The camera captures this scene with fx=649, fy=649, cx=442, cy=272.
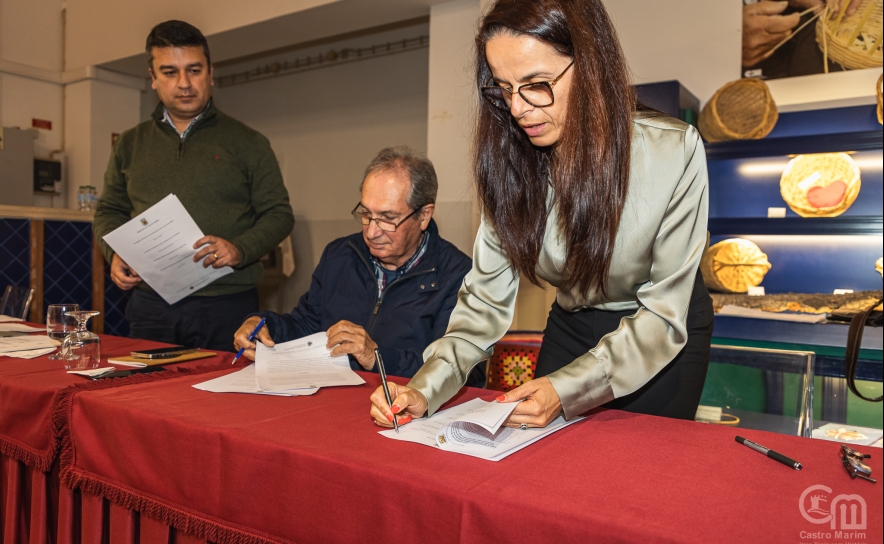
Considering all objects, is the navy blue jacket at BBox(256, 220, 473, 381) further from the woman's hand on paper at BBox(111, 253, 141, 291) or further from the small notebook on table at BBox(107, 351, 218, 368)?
the woman's hand on paper at BBox(111, 253, 141, 291)

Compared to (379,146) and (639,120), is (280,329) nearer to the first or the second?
(639,120)

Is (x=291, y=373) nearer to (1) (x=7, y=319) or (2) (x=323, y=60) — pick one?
(1) (x=7, y=319)

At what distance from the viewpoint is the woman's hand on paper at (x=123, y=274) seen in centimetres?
226

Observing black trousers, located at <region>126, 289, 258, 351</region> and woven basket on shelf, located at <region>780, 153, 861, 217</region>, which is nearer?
black trousers, located at <region>126, 289, 258, 351</region>

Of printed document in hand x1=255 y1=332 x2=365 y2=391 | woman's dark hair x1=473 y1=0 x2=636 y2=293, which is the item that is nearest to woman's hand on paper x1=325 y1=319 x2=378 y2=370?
printed document in hand x1=255 y1=332 x2=365 y2=391

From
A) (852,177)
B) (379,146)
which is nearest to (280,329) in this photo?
(852,177)

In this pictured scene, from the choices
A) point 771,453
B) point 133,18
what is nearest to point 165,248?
point 771,453

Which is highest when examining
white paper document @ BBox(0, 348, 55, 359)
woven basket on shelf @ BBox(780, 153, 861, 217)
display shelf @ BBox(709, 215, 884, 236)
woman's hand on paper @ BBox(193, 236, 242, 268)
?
woven basket on shelf @ BBox(780, 153, 861, 217)

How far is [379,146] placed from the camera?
6.15 metres

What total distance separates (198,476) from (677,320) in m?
0.84

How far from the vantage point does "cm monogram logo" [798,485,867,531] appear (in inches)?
28.6

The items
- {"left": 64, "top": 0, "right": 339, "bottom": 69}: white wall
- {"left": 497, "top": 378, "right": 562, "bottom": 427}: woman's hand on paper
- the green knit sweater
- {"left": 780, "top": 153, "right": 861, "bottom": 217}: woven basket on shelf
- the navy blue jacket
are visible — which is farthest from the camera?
{"left": 64, "top": 0, "right": 339, "bottom": 69}: white wall

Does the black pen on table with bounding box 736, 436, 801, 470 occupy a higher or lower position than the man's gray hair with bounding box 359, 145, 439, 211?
lower

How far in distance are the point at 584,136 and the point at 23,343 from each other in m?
1.71
